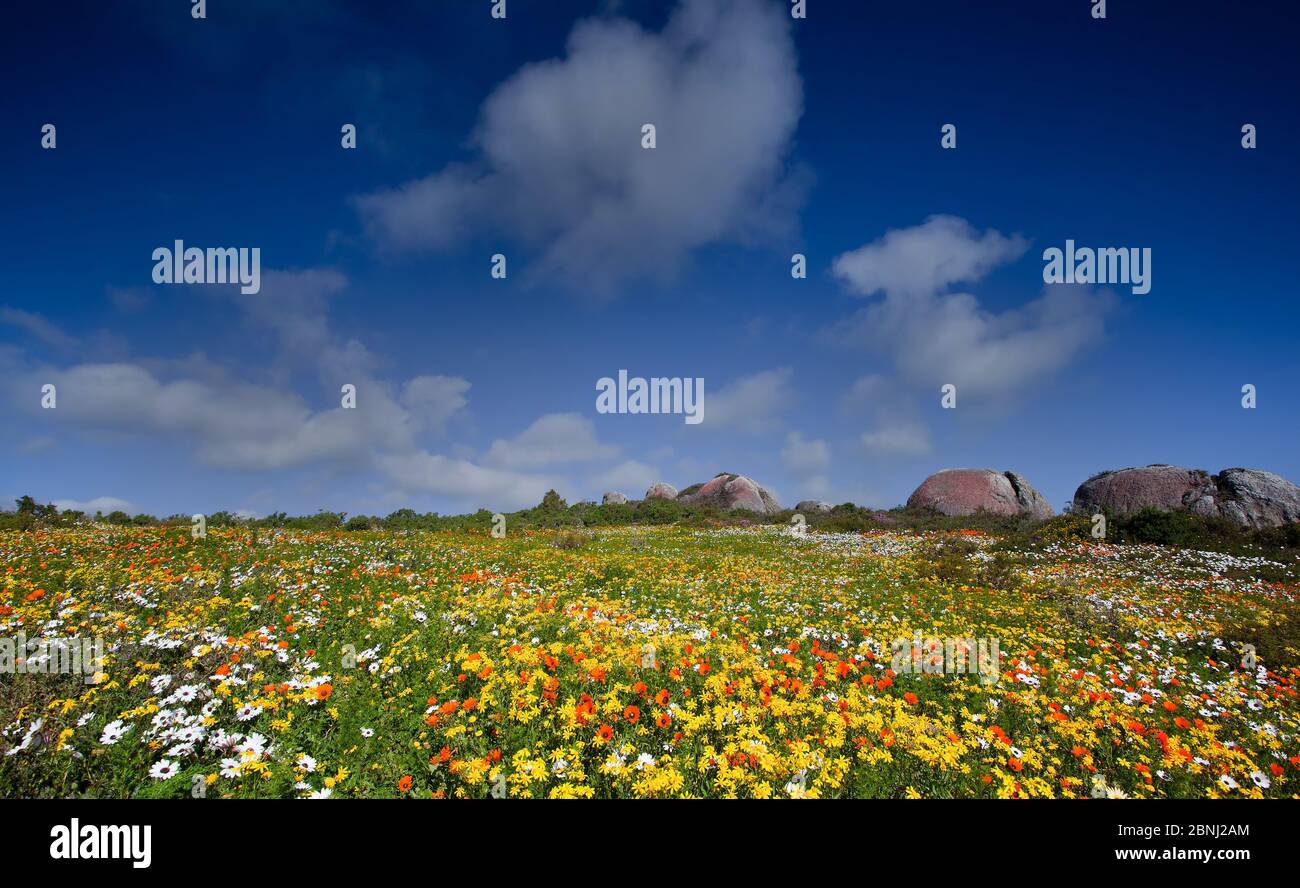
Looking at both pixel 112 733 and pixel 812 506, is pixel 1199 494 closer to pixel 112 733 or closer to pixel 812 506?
pixel 812 506

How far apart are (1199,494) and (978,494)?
1366 centimetres

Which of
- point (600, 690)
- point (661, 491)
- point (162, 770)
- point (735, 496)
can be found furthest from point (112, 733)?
point (661, 491)

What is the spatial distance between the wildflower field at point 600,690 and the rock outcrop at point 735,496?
4503 centimetres

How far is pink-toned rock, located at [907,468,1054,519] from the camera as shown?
145ft

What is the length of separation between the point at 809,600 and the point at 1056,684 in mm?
4827

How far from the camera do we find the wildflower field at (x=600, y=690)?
448 cm

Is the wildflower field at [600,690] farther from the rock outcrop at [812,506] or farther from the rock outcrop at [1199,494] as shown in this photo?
the rock outcrop at [812,506]

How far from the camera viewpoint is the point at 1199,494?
105 feet

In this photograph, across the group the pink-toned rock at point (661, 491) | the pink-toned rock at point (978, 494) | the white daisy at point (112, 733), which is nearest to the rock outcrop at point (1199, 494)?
the pink-toned rock at point (978, 494)

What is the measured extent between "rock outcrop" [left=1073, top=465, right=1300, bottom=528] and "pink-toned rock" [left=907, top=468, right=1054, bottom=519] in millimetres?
5742

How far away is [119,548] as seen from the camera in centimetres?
1330

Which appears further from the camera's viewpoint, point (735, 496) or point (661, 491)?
point (661, 491)
